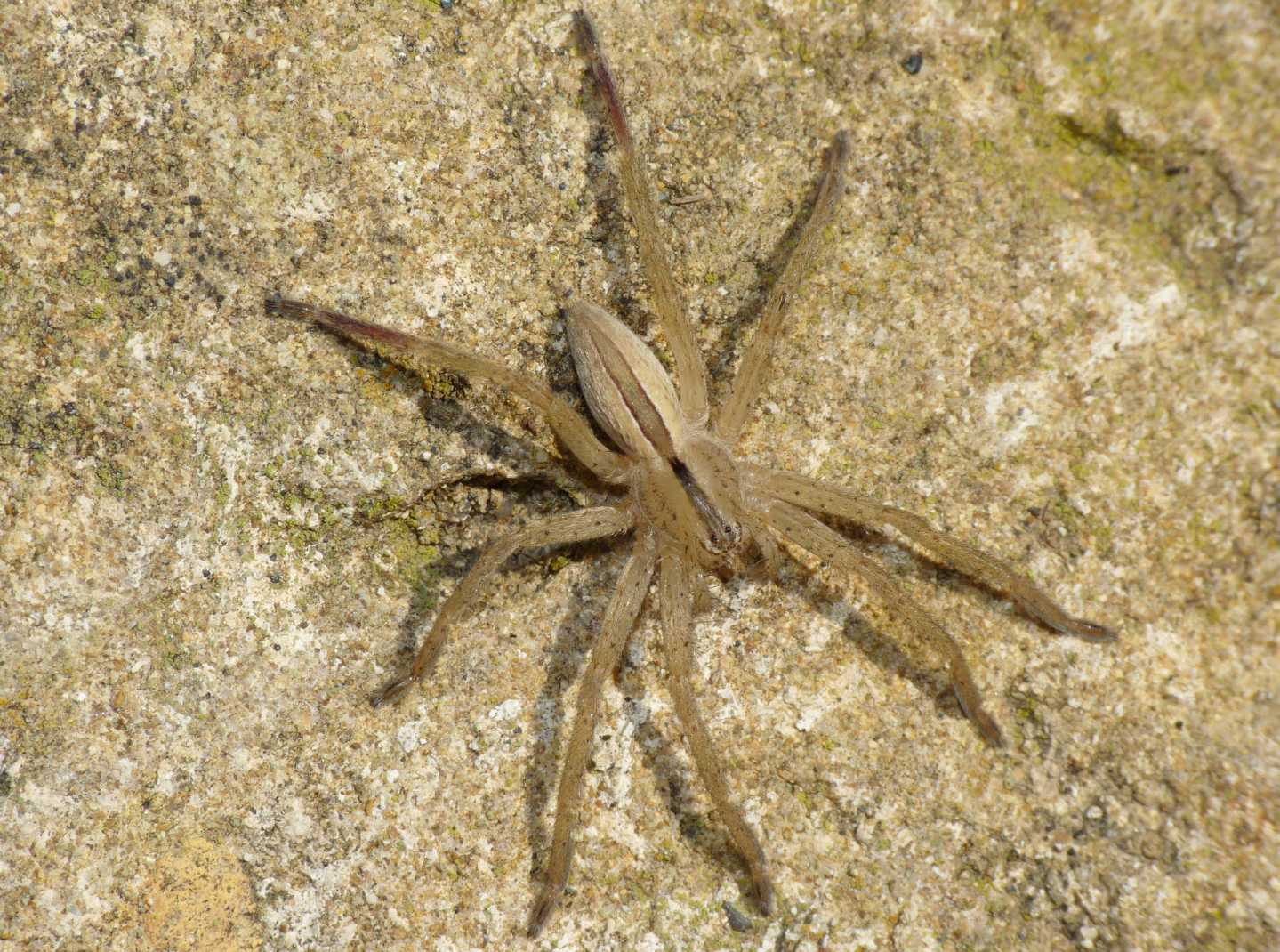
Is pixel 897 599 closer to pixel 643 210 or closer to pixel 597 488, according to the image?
pixel 597 488

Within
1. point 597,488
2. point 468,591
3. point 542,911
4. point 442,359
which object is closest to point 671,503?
point 597,488

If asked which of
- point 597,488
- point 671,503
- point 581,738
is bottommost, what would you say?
point 581,738

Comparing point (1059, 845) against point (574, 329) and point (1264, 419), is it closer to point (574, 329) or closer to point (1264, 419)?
point (1264, 419)

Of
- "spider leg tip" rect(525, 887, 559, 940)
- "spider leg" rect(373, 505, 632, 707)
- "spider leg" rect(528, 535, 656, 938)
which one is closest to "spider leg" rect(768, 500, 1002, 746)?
→ "spider leg" rect(528, 535, 656, 938)

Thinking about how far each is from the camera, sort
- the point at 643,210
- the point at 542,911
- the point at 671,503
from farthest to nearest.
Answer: the point at 671,503 → the point at 643,210 → the point at 542,911

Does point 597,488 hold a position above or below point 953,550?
above

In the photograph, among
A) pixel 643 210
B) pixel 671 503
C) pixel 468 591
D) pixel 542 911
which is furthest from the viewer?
pixel 671 503
